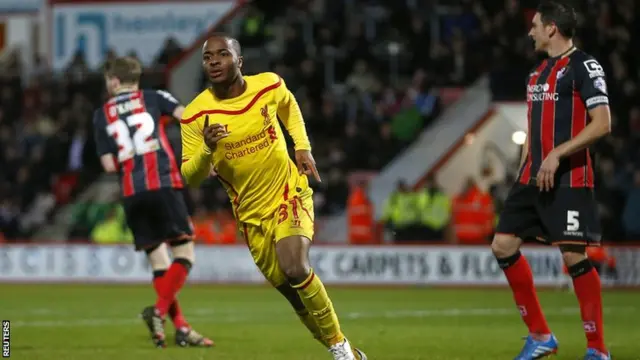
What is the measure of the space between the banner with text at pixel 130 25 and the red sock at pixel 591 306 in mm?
20521

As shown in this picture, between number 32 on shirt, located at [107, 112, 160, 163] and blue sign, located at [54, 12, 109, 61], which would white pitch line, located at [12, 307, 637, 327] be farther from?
blue sign, located at [54, 12, 109, 61]

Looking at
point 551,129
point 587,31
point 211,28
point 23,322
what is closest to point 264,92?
point 551,129

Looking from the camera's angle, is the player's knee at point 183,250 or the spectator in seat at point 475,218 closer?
the player's knee at point 183,250

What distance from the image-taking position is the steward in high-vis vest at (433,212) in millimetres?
21609

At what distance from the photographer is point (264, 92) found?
26.8ft

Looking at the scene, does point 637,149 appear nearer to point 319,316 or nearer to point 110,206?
point 110,206

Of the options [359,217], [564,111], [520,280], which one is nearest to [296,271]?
[520,280]

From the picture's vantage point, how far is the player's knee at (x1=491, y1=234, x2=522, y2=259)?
858 cm

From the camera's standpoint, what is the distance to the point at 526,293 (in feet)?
28.5

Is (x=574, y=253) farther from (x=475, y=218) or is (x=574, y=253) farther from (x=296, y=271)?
(x=475, y=218)

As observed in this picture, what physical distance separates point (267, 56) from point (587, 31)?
6878mm

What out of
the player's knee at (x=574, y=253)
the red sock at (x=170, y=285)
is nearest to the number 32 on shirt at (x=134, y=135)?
the red sock at (x=170, y=285)

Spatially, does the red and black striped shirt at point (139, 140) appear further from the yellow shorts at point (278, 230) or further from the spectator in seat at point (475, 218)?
the spectator in seat at point (475, 218)

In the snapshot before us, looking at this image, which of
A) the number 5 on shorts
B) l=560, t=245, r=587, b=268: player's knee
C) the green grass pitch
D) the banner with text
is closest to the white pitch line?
the green grass pitch
